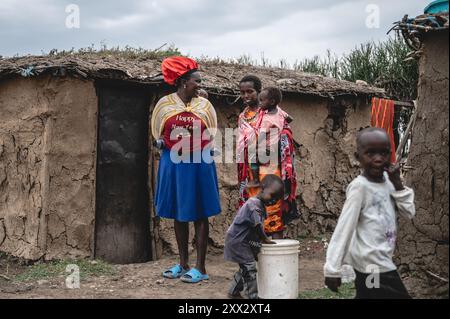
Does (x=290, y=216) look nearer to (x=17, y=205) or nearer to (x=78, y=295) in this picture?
(x=78, y=295)

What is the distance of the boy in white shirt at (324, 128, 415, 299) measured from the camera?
3.24m

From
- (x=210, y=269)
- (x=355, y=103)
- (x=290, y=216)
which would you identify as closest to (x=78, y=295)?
(x=210, y=269)

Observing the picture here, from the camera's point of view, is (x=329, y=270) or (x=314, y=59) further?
(x=314, y=59)

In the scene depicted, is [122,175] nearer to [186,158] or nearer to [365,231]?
[186,158]

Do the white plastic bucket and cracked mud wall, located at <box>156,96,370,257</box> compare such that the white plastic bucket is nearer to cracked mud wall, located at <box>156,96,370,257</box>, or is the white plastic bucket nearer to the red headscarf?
the red headscarf

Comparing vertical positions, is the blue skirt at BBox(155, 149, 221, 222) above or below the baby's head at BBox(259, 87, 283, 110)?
below

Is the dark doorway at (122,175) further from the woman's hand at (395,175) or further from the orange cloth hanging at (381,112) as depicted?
the woman's hand at (395,175)

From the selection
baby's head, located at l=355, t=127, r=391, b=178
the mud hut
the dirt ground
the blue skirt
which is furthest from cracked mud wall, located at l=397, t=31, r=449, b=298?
the mud hut

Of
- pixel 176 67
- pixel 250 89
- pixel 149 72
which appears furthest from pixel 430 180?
pixel 149 72

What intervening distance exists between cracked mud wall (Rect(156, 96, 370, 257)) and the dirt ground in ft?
5.05

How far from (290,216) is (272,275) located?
0.79 meters

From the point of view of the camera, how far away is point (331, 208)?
8.24m

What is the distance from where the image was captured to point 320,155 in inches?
322
